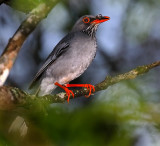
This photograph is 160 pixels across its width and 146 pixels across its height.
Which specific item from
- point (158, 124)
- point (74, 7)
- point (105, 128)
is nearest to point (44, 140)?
point (105, 128)

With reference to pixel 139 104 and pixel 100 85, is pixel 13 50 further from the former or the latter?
pixel 100 85

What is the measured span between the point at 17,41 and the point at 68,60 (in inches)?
115

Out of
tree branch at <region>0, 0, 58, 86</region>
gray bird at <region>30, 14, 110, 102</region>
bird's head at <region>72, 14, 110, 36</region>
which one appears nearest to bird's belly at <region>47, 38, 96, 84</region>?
gray bird at <region>30, 14, 110, 102</region>

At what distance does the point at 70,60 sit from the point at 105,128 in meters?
3.58

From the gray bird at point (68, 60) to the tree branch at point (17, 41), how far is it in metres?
2.31

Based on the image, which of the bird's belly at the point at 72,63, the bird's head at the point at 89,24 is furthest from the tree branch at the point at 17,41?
the bird's head at the point at 89,24

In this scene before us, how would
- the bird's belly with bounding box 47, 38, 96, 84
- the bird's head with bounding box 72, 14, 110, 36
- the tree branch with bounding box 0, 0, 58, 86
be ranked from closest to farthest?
the tree branch with bounding box 0, 0, 58, 86 < the bird's belly with bounding box 47, 38, 96, 84 < the bird's head with bounding box 72, 14, 110, 36

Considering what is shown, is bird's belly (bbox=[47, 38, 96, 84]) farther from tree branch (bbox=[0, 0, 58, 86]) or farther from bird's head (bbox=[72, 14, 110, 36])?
tree branch (bbox=[0, 0, 58, 86])

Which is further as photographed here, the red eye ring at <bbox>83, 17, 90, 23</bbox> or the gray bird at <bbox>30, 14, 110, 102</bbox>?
the red eye ring at <bbox>83, 17, 90, 23</bbox>

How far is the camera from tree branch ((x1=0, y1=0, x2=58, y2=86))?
4.83 ft

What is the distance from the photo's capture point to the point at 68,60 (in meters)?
4.64

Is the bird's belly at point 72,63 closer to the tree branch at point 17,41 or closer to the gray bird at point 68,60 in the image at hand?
the gray bird at point 68,60

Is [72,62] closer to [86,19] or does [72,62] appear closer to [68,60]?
[68,60]

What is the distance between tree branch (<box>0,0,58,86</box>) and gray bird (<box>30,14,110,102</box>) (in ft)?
7.57
